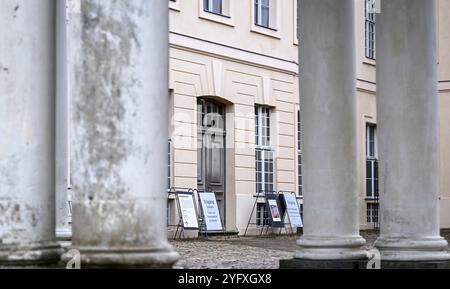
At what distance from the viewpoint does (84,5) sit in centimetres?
914

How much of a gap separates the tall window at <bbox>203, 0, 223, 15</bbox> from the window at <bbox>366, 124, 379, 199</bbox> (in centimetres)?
1009

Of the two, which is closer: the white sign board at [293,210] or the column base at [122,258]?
the column base at [122,258]

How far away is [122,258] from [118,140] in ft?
3.24

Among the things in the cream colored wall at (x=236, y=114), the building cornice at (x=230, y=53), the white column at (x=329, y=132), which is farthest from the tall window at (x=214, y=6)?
the white column at (x=329, y=132)

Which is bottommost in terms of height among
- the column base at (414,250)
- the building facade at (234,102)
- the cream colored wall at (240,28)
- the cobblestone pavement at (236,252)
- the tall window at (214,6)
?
the cobblestone pavement at (236,252)

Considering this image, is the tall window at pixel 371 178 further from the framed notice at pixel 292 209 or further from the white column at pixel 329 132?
the white column at pixel 329 132

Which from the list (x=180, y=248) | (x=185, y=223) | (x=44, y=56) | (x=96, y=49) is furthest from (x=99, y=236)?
(x=185, y=223)

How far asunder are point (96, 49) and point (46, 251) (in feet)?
7.31

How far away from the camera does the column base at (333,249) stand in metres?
14.4

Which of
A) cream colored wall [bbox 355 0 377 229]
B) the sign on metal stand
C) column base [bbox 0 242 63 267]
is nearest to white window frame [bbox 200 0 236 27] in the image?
the sign on metal stand

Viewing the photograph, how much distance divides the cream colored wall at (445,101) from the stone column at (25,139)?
112 feet

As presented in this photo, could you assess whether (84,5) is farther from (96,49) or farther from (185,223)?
(185,223)

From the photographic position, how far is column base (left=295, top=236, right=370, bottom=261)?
1438 centimetres

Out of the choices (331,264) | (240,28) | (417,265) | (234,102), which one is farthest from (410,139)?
(240,28)
